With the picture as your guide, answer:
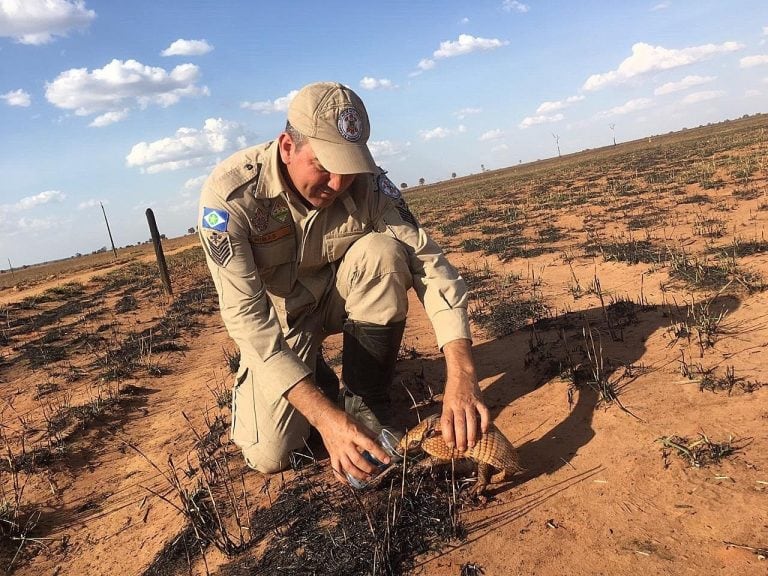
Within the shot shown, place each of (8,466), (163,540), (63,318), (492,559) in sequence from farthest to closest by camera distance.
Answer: (63,318) < (8,466) < (163,540) < (492,559)

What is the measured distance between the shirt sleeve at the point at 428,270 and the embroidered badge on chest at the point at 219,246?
852 millimetres

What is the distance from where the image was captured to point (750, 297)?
3.59 metres

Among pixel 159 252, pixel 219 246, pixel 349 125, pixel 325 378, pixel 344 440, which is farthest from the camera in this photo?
pixel 159 252

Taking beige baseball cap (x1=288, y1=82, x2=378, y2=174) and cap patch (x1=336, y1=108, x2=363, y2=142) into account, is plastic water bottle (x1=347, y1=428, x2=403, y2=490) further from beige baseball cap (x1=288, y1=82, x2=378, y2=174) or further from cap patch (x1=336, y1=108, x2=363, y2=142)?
cap patch (x1=336, y1=108, x2=363, y2=142)

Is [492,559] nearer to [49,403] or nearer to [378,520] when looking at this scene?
[378,520]

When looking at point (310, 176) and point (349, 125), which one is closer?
point (349, 125)

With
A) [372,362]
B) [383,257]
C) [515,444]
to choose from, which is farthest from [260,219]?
[515,444]

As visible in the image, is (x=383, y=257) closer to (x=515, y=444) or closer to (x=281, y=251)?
(x=281, y=251)

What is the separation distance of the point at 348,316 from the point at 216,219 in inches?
35.8

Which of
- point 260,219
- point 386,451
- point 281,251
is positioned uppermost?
point 260,219

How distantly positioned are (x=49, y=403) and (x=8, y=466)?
1036mm

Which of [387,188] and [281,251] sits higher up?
[387,188]

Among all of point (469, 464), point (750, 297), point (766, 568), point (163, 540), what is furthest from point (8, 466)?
point (750, 297)

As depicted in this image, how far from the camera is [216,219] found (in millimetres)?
2402
